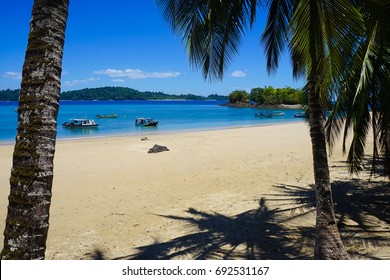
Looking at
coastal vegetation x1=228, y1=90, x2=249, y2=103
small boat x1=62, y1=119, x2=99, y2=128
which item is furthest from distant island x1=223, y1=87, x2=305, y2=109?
small boat x1=62, y1=119, x2=99, y2=128

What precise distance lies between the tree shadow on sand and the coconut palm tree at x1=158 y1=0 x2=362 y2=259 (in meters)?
1.01

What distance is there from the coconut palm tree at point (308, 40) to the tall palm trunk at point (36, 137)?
7.22 ft

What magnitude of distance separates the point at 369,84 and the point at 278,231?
331 centimetres

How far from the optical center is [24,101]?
232 centimetres

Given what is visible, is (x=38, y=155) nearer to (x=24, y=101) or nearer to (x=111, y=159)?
(x=24, y=101)

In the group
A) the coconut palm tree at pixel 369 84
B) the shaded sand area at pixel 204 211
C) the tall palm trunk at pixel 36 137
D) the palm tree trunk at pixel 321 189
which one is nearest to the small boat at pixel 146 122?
the shaded sand area at pixel 204 211

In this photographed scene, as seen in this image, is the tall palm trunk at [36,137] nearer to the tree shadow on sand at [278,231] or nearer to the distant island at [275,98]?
the tree shadow on sand at [278,231]

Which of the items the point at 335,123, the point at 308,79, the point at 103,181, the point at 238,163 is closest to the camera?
the point at 308,79

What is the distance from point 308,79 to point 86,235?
4.88 metres

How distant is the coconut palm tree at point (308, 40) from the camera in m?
2.94

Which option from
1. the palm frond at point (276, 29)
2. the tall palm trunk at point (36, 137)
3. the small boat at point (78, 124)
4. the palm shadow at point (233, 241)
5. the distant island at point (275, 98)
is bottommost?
the palm shadow at point (233, 241)

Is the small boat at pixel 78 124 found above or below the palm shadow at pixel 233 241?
above
